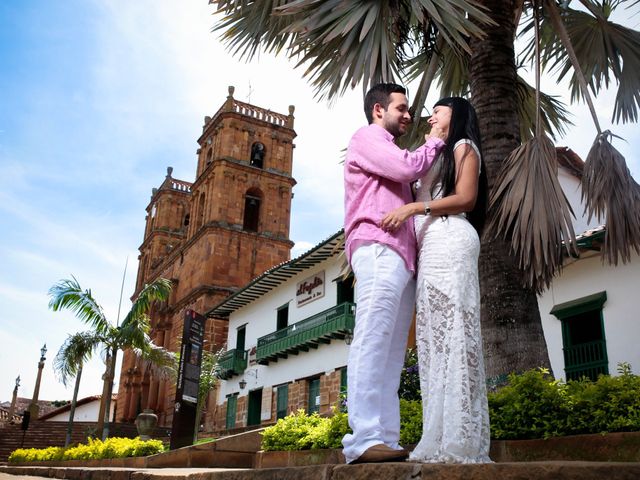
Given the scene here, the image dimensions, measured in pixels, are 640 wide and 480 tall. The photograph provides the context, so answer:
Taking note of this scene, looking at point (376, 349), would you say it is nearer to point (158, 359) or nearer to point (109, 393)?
point (109, 393)

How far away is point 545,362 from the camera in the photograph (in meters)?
5.48

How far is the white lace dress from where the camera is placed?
7.30ft

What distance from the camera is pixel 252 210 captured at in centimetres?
3531

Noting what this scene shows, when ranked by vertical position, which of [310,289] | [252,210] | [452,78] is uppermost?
[252,210]

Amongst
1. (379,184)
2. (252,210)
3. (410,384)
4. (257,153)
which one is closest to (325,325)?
(410,384)

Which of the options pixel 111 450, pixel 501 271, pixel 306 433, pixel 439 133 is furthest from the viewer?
pixel 111 450

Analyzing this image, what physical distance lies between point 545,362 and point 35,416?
3361 centimetres

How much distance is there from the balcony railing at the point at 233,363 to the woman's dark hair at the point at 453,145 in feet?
74.2

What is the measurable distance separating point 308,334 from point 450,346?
694 inches

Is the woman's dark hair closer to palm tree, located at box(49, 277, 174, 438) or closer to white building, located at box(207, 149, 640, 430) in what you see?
white building, located at box(207, 149, 640, 430)

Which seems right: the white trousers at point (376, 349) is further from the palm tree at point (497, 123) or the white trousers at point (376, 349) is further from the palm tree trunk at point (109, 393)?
the palm tree trunk at point (109, 393)

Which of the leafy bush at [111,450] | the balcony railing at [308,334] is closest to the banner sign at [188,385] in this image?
the leafy bush at [111,450]

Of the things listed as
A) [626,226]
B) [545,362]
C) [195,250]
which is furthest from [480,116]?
[195,250]

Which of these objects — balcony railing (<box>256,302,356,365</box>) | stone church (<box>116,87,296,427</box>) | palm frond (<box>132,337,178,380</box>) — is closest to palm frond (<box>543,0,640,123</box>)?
balcony railing (<box>256,302,356,365</box>)
